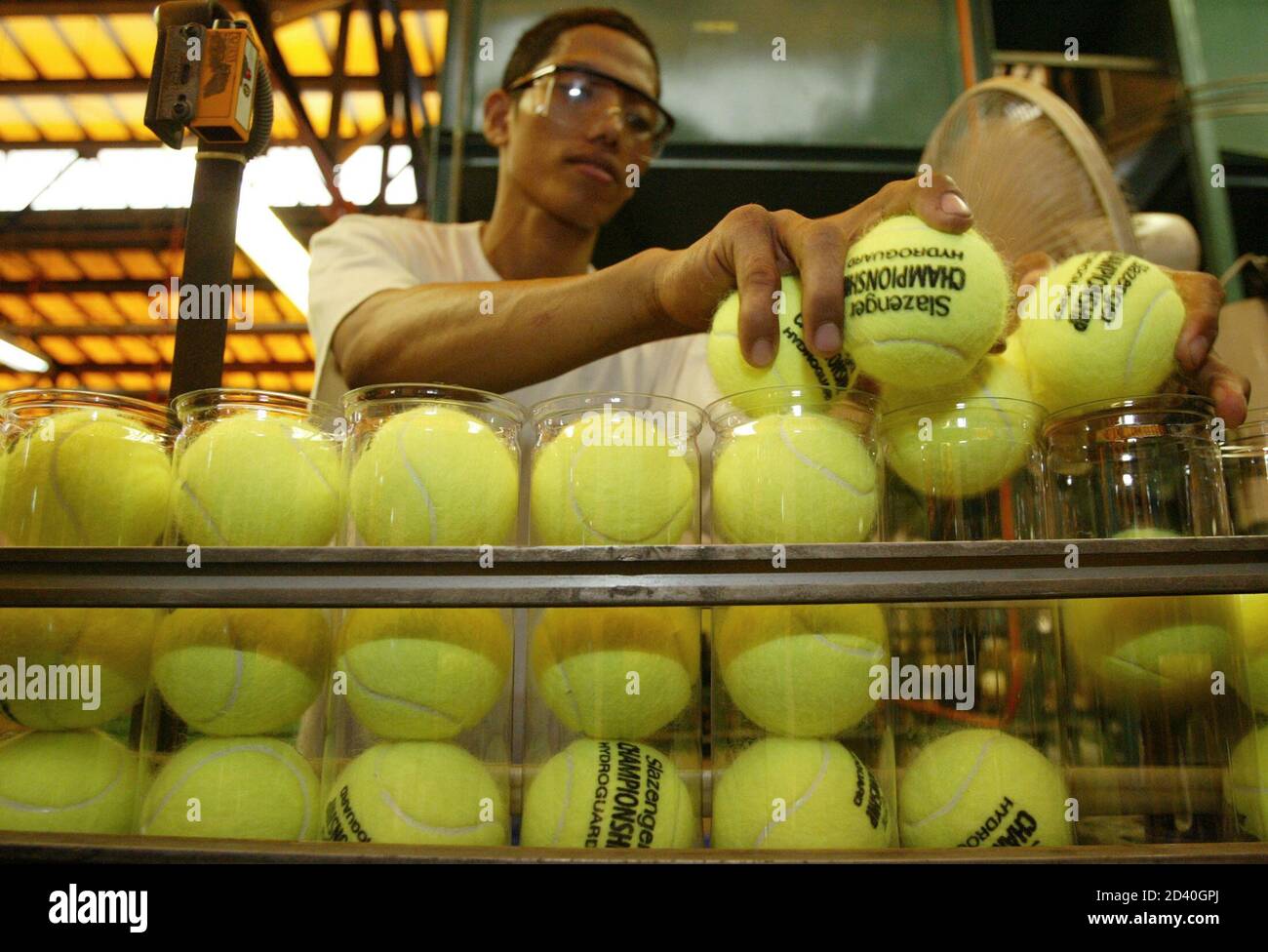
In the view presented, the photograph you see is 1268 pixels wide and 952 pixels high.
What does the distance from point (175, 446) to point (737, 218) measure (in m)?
0.59

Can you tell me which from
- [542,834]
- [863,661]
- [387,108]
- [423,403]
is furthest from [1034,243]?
[387,108]

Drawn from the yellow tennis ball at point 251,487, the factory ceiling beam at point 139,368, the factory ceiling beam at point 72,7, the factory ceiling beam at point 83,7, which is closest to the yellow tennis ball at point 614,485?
the yellow tennis ball at point 251,487

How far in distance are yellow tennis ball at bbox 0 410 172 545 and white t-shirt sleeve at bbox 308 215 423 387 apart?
668 mm

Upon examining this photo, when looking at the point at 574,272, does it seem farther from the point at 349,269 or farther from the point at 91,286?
the point at 91,286

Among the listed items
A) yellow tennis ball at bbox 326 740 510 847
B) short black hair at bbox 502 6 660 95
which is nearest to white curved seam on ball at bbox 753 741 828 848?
yellow tennis ball at bbox 326 740 510 847

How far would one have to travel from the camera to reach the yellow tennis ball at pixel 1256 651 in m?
0.80

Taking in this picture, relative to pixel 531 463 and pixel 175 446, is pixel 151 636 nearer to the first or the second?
pixel 175 446

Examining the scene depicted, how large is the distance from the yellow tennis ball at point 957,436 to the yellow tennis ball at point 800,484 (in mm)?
68

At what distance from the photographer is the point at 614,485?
783mm

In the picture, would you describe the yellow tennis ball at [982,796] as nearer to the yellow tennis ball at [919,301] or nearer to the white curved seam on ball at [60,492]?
the yellow tennis ball at [919,301]

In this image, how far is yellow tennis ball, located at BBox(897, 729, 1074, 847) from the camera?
74 centimetres
